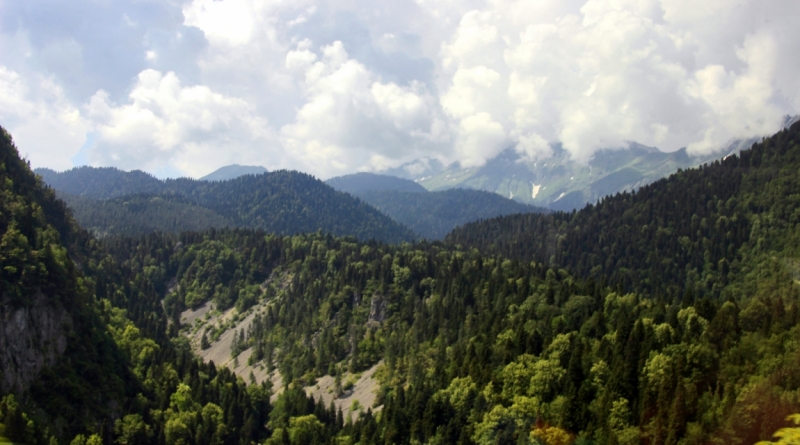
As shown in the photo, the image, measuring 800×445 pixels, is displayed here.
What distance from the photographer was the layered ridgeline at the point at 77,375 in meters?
118

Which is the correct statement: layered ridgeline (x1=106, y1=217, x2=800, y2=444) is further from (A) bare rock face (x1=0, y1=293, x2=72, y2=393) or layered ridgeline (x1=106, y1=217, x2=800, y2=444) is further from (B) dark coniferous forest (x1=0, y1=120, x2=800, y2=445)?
(A) bare rock face (x1=0, y1=293, x2=72, y2=393)

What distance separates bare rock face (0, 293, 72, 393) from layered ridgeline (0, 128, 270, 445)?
19cm

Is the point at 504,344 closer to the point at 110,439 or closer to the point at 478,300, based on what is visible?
the point at 478,300

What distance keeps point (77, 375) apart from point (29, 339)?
1127 cm

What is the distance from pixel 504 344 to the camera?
132m

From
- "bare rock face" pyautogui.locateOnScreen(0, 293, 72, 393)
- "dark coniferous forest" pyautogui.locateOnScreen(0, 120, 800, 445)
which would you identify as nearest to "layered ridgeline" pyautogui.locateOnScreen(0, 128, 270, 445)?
"bare rock face" pyautogui.locateOnScreen(0, 293, 72, 393)

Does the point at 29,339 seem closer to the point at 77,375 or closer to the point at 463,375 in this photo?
the point at 77,375

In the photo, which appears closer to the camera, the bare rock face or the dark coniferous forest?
the dark coniferous forest

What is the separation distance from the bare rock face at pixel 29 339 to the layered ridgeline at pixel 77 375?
19cm

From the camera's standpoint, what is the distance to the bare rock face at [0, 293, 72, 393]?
11894cm

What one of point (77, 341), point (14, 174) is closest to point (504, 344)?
point (77, 341)

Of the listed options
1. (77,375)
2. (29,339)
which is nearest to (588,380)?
(77,375)

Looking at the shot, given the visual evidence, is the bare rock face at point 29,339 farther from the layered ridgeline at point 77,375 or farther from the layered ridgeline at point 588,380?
the layered ridgeline at point 588,380

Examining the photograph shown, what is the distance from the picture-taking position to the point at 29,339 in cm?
12612
